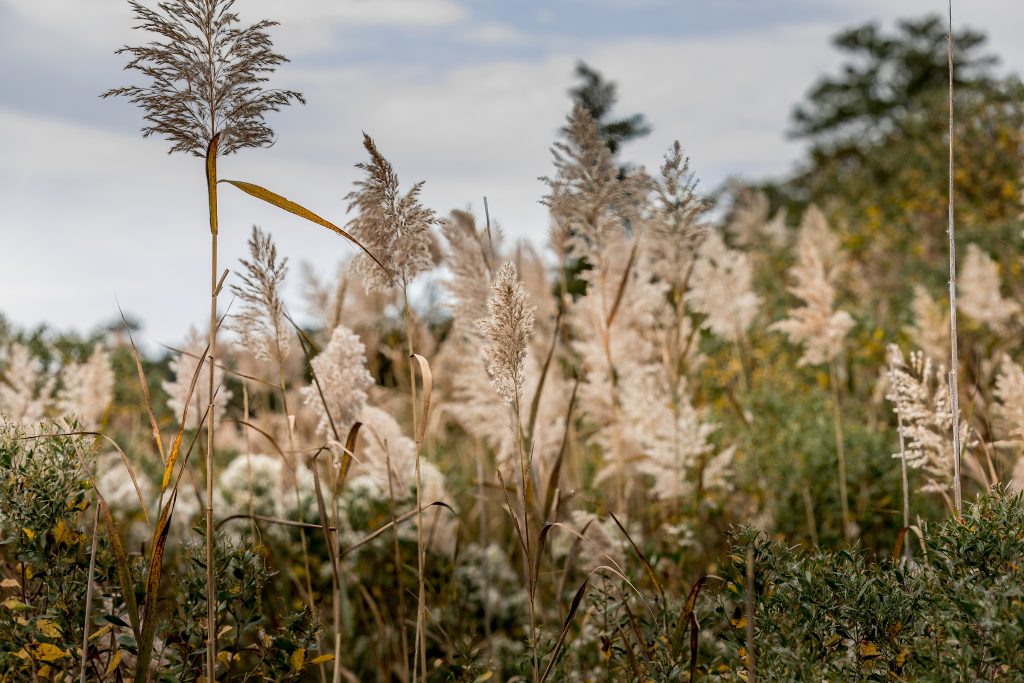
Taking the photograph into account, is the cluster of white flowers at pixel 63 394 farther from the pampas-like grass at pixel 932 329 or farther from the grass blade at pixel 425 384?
the pampas-like grass at pixel 932 329


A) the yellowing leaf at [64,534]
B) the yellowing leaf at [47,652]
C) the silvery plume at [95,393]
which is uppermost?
the silvery plume at [95,393]

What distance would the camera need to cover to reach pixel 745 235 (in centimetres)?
→ 1098

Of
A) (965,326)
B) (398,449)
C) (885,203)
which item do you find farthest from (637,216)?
(885,203)

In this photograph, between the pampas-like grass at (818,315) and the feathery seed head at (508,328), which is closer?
the feathery seed head at (508,328)

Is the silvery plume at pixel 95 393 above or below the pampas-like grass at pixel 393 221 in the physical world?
below

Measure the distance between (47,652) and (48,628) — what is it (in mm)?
55

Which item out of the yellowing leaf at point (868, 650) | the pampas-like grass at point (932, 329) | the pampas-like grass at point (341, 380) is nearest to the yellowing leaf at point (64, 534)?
the pampas-like grass at point (341, 380)

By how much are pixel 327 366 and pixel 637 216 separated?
133 cm

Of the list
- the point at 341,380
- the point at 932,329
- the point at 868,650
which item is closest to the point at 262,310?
the point at 341,380

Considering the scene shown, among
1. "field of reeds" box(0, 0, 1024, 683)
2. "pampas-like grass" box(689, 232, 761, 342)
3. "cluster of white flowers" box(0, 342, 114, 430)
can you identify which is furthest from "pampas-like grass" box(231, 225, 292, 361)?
"pampas-like grass" box(689, 232, 761, 342)

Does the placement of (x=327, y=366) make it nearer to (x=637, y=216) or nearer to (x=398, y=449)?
(x=398, y=449)

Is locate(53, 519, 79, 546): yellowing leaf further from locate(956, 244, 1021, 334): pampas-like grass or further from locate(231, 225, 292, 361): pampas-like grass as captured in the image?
locate(956, 244, 1021, 334): pampas-like grass

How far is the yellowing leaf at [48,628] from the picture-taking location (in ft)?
6.59

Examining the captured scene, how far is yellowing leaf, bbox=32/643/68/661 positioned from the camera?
6.51 feet
